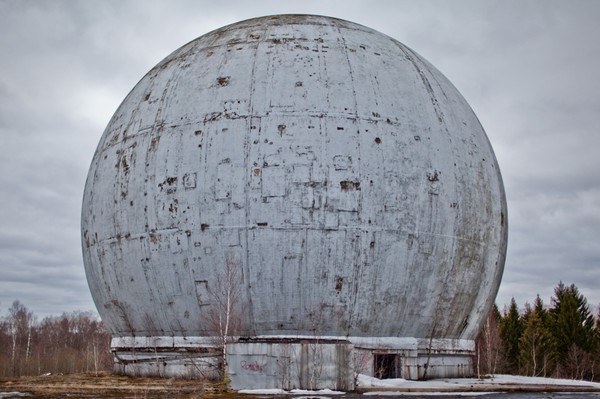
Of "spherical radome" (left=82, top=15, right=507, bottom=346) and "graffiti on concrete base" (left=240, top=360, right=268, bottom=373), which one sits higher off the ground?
"spherical radome" (left=82, top=15, right=507, bottom=346)

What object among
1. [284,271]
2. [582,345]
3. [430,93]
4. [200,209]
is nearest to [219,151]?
[200,209]

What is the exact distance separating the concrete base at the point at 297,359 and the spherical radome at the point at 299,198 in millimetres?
335

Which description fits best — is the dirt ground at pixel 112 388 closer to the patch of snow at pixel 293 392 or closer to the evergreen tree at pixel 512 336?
the patch of snow at pixel 293 392

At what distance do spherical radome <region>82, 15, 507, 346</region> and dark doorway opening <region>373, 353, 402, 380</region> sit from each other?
0.65 meters

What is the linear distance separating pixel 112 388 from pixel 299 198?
5969mm

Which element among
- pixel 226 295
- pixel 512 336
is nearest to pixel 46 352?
pixel 512 336

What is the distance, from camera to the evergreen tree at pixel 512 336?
44406mm

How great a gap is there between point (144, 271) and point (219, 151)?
3.67m

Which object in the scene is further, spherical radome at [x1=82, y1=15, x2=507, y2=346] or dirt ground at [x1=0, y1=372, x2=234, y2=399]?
spherical radome at [x1=82, y1=15, x2=507, y2=346]

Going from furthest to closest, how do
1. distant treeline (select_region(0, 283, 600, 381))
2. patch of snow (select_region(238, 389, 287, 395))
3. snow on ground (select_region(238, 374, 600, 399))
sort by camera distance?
distant treeline (select_region(0, 283, 600, 381)) → snow on ground (select_region(238, 374, 600, 399)) → patch of snow (select_region(238, 389, 287, 395))

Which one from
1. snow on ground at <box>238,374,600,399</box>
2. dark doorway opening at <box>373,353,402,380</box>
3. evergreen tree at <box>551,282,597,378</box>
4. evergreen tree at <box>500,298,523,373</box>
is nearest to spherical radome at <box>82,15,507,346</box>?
dark doorway opening at <box>373,353,402,380</box>

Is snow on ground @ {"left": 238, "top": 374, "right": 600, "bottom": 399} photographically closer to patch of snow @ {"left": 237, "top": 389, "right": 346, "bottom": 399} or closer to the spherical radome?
patch of snow @ {"left": 237, "top": 389, "right": 346, "bottom": 399}

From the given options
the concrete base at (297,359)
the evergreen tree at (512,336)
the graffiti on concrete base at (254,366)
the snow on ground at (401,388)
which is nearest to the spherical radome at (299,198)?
the concrete base at (297,359)

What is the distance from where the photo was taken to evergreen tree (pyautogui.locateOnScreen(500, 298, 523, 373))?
4441 cm
